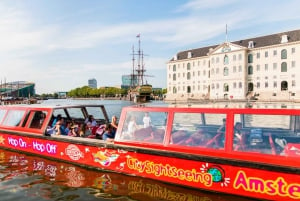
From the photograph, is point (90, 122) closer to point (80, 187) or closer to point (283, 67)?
point (80, 187)

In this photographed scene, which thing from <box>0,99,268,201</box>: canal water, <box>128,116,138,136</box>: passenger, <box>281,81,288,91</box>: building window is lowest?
<box>0,99,268,201</box>: canal water

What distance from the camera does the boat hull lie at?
5.69 m

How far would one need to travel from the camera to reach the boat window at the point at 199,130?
6.70 metres

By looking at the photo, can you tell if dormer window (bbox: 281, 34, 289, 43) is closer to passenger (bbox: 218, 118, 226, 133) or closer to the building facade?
the building facade

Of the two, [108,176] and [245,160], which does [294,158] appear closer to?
[245,160]

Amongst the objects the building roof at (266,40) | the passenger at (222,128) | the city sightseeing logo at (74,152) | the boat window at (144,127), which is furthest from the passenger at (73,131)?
the building roof at (266,40)

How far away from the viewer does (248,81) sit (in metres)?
80.6

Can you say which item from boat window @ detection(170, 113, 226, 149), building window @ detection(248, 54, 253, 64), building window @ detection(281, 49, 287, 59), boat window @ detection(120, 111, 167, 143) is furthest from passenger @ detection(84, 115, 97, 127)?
building window @ detection(248, 54, 253, 64)

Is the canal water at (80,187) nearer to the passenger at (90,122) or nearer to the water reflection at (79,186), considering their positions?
the water reflection at (79,186)

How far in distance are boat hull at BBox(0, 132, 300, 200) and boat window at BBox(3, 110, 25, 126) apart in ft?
6.97

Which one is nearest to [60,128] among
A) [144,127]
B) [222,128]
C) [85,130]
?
[85,130]

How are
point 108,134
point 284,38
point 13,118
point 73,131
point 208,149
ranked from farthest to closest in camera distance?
point 284,38, point 13,118, point 73,131, point 108,134, point 208,149

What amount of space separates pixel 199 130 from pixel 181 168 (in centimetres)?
110

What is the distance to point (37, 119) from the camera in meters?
11.0
